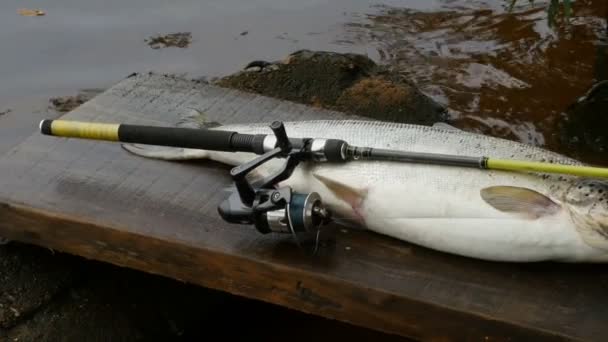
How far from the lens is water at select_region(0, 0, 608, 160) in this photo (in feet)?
20.9

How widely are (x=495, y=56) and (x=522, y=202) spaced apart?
4353 mm

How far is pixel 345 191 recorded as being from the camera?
125 inches

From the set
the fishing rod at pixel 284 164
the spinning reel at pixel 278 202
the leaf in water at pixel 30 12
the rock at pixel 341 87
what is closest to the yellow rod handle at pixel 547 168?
the fishing rod at pixel 284 164

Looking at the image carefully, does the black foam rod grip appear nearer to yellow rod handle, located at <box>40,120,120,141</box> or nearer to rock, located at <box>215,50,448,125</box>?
yellow rod handle, located at <box>40,120,120,141</box>

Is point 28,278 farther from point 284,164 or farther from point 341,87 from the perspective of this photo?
point 341,87

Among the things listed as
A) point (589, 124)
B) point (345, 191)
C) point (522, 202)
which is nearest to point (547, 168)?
point (522, 202)

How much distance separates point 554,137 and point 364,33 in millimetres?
2351

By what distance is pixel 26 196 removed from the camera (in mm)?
3670

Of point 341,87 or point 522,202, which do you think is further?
point 341,87

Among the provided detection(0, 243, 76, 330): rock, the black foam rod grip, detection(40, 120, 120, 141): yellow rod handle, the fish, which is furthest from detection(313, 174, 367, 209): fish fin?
detection(0, 243, 76, 330): rock

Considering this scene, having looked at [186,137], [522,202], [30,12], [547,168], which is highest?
[547,168]

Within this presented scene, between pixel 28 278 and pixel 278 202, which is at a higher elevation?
pixel 278 202

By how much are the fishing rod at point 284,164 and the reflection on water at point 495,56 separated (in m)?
2.98

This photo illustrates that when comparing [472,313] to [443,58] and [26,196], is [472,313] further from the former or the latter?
[443,58]
